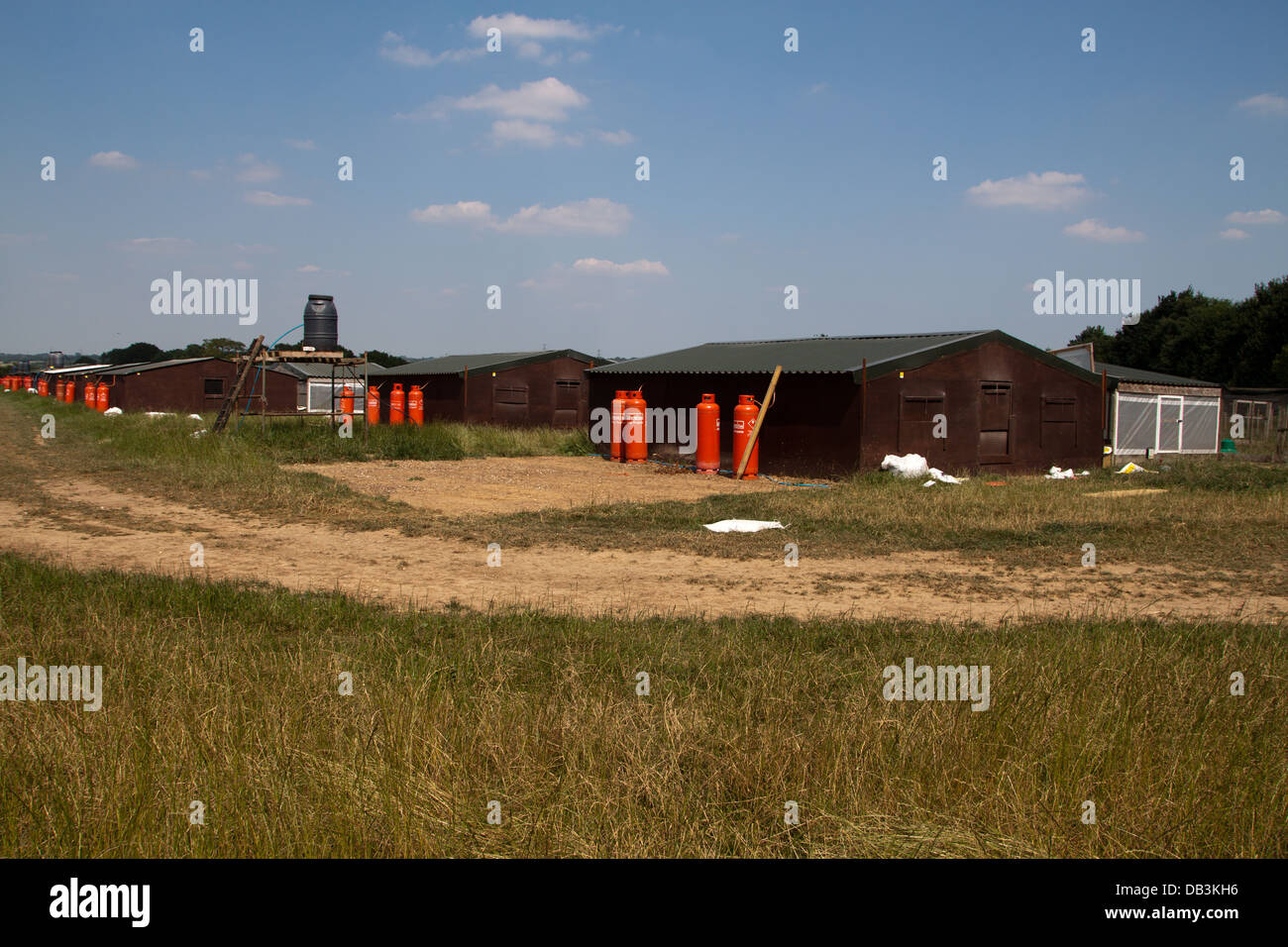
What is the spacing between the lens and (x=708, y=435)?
2295 centimetres

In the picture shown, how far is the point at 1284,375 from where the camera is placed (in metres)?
41.9

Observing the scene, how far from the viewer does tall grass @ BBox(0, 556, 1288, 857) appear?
3.64 metres

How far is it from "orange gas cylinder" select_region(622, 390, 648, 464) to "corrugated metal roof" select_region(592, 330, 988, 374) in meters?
1.11

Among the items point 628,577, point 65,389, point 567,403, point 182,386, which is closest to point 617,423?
point 567,403

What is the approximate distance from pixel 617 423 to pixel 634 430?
2.05ft

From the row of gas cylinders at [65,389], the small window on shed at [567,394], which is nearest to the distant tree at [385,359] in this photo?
the row of gas cylinders at [65,389]

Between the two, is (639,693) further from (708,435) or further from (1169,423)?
(1169,423)

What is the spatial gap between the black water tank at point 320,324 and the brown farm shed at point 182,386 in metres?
20.4

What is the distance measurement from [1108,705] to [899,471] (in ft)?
49.2

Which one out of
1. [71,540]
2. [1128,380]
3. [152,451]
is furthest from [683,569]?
[1128,380]

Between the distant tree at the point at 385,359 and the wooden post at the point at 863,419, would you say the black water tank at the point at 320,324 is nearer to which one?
the wooden post at the point at 863,419

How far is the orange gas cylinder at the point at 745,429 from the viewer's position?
71.1ft

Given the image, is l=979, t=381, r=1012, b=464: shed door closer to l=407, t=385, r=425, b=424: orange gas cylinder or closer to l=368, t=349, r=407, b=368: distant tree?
l=407, t=385, r=425, b=424: orange gas cylinder

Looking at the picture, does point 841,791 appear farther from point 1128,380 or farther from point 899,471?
point 1128,380
